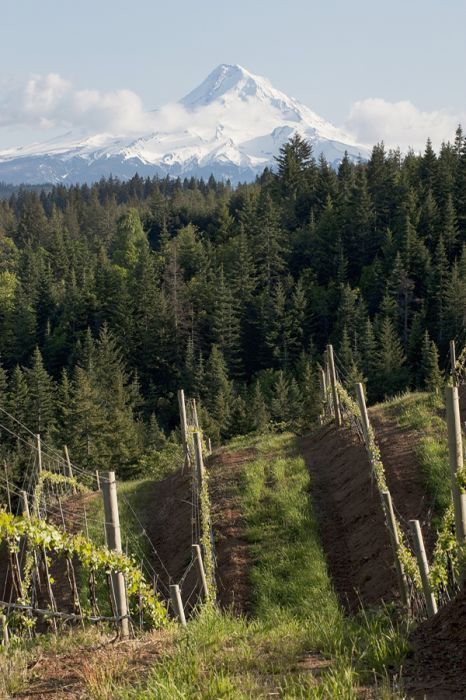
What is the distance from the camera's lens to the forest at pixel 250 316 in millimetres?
55125

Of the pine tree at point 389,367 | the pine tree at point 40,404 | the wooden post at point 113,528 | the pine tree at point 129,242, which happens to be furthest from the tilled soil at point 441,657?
the pine tree at point 129,242

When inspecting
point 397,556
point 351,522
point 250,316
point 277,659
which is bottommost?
point 351,522

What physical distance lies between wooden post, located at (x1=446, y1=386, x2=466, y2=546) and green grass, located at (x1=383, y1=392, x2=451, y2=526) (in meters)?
5.53

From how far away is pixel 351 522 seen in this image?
51.6ft

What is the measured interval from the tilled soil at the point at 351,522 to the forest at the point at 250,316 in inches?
908

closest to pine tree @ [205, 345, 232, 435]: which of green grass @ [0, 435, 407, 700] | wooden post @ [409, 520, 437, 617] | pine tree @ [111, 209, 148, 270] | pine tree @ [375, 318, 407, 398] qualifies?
pine tree @ [375, 318, 407, 398]

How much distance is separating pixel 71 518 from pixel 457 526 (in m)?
16.5

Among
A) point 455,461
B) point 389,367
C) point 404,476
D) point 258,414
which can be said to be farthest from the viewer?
point 389,367

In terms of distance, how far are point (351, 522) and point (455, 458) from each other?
7911 millimetres

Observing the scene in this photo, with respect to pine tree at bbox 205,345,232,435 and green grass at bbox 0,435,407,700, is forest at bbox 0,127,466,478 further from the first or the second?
green grass at bbox 0,435,407,700

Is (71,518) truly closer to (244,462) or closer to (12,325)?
(244,462)

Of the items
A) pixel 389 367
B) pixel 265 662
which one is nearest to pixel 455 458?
pixel 265 662

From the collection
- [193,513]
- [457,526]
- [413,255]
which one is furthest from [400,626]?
[413,255]

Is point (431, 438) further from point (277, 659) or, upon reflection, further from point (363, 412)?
point (277, 659)
